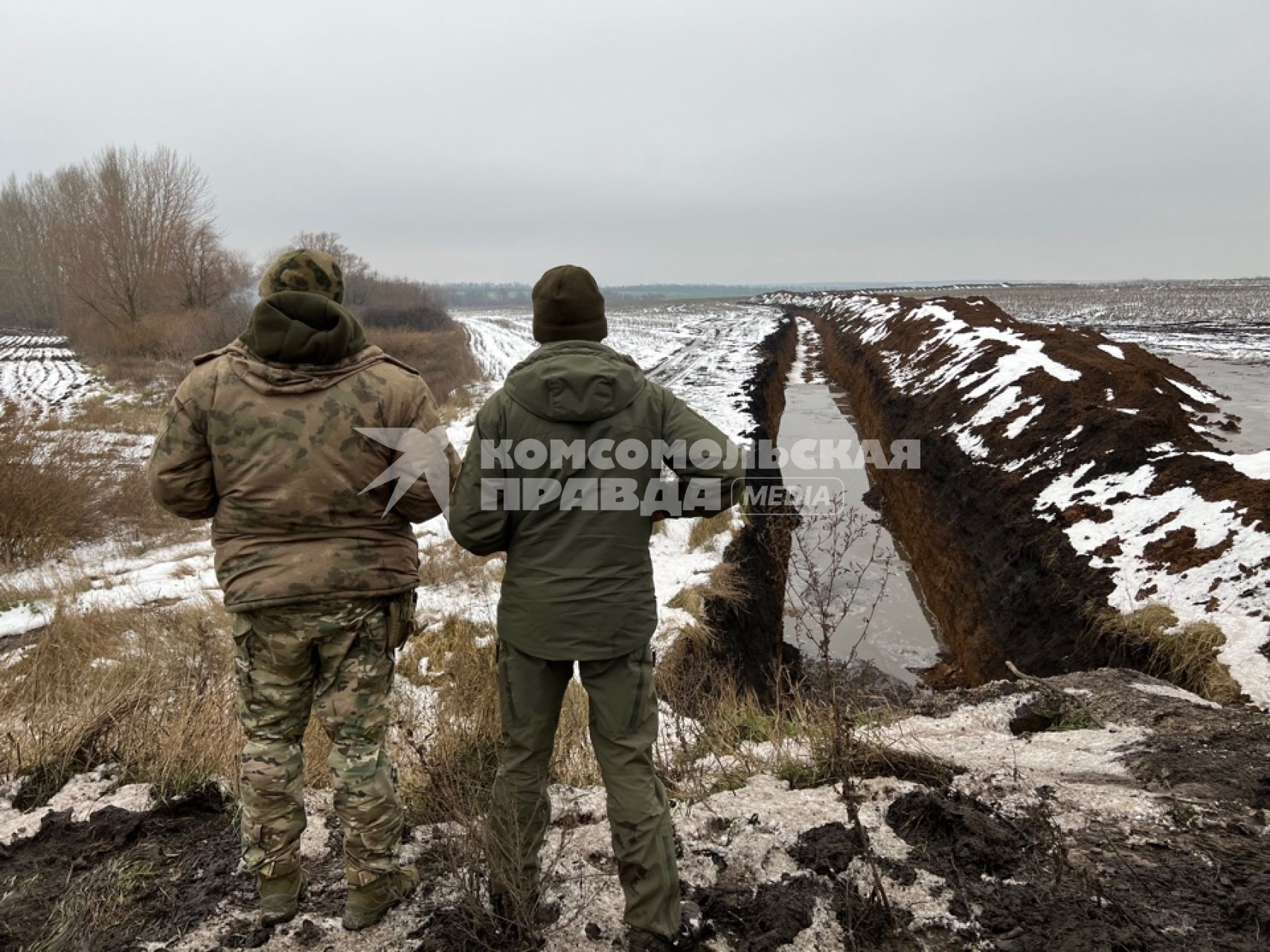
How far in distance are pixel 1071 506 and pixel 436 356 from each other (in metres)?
23.0

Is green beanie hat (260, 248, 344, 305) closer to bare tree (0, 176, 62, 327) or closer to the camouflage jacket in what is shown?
the camouflage jacket

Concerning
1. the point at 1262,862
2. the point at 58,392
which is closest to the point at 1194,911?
the point at 1262,862

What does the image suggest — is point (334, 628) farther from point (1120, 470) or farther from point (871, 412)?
point (871, 412)

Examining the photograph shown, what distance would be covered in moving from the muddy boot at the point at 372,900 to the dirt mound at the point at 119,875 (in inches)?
18.1

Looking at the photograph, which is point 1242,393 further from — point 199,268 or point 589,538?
point 199,268

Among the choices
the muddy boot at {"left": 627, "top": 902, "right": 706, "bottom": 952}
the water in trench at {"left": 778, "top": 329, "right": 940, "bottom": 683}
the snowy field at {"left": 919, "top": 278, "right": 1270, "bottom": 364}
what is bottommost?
the water in trench at {"left": 778, "top": 329, "right": 940, "bottom": 683}

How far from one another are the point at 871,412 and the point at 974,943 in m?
13.5

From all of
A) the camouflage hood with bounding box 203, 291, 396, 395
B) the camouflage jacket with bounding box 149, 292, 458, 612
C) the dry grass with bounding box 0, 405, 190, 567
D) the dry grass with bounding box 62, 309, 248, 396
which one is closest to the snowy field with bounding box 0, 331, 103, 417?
the dry grass with bounding box 62, 309, 248, 396

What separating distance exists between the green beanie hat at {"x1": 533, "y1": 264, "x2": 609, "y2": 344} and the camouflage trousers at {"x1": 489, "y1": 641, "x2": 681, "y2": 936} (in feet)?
3.00

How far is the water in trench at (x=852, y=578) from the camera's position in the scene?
5.43 metres

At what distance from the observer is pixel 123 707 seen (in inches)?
119

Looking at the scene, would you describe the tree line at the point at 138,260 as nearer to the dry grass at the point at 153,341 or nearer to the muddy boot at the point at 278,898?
the dry grass at the point at 153,341

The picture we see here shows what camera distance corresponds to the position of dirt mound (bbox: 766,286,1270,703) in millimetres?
4910

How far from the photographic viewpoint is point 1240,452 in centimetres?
852
